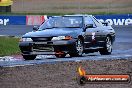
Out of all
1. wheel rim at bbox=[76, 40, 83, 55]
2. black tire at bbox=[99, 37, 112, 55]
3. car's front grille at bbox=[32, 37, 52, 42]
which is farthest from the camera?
black tire at bbox=[99, 37, 112, 55]

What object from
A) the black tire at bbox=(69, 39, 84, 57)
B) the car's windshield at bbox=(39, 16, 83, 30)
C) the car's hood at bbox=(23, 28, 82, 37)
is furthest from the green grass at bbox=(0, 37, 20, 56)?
the black tire at bbox=(69, 39, 84, 57)

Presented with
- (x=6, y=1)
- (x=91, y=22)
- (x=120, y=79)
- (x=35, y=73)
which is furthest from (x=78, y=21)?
(x=6, y=1)

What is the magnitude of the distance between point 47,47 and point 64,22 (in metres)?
1.74

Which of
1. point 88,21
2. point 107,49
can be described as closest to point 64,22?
point 88,21

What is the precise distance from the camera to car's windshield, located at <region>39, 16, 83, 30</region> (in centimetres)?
1791

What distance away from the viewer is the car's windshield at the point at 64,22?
1791cm

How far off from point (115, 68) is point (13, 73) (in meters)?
2.34

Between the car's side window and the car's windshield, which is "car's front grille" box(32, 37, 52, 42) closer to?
the car's windshield

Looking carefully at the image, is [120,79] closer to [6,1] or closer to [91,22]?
[91,22]

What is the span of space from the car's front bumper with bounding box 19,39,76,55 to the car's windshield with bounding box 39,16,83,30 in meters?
1.24

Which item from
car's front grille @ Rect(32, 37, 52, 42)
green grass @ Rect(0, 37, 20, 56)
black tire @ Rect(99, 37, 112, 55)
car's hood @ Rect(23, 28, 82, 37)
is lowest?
green grass @ Rect(0, 37, 20, 56)

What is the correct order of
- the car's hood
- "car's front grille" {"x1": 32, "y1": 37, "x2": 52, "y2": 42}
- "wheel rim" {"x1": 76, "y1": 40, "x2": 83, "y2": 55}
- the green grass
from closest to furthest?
"car's front grille" {"x1": 32, "y1": 37, "x2": 52, "y2": 42} → the car's hood → "wheel rim" {"x1": 76, "y1": 40, "x2": 83, "y2": 55} → the green grass

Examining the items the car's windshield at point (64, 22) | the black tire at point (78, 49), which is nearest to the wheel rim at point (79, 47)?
the black tire at point (78, 49)

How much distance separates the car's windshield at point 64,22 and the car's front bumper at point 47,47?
124cm
